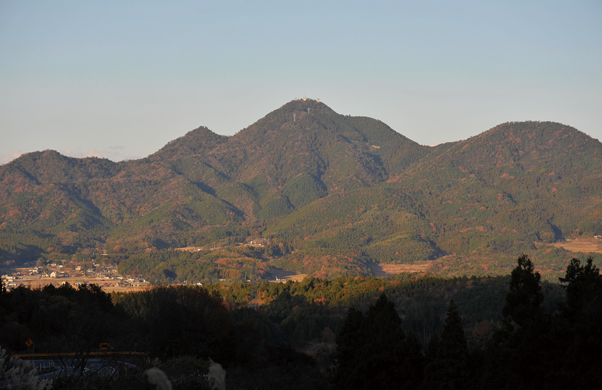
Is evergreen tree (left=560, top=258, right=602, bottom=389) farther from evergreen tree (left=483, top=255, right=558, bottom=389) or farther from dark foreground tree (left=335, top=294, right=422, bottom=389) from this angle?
dark foreground tree (left=335, top=294, right=422, bottom=389)

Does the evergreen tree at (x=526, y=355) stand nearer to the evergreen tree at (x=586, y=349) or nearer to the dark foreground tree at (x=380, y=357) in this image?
the evergreen tree at (x=586, y=349)

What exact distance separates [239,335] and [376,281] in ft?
303

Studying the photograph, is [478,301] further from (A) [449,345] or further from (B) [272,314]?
(A) [449,345]

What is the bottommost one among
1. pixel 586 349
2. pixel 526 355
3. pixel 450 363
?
pixel 450 363

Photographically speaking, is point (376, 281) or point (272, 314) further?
point (376, 281)

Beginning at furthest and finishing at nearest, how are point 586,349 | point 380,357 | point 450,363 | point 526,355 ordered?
point 380,357 < point 450,363 < point 526,355 < point 586,349

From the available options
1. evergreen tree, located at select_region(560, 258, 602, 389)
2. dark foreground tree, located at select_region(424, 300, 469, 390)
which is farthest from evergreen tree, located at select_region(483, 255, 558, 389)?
dark foreground tree, located at select_region(424, 300, 469, 390)

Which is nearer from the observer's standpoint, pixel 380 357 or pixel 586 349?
pixel 586 349

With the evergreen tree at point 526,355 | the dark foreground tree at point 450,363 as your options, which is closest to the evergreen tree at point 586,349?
the evergreen tree at point 526,355

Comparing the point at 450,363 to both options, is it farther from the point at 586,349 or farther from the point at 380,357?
the point at 586,349

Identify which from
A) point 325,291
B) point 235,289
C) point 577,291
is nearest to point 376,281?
point 325,291

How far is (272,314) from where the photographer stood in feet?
400

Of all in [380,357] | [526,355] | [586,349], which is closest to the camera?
[586,349]

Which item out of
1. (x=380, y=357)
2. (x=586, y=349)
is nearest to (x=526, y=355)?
(x=586, y=349)
